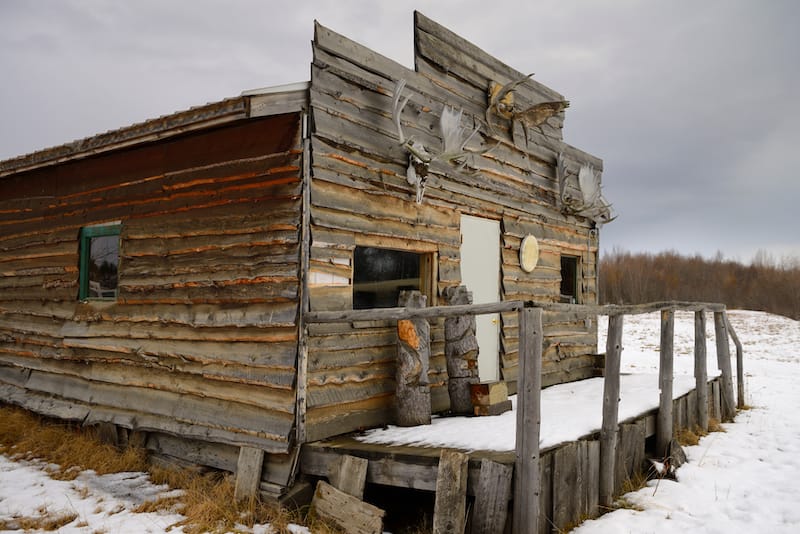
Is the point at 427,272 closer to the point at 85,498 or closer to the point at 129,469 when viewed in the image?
the point at 129,469

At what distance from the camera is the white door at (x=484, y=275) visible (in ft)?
26.2

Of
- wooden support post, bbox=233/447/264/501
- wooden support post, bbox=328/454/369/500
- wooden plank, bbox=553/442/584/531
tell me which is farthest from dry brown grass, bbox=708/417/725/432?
wooden support post, bbox=233/447/264/501

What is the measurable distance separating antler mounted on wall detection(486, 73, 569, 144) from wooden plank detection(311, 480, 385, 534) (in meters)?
5.68

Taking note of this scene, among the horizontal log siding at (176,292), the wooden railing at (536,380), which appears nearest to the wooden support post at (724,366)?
the wooden railing at (536,380)

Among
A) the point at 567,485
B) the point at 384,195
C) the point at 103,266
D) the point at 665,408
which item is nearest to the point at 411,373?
the point at 567,485

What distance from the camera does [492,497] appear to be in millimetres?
4535

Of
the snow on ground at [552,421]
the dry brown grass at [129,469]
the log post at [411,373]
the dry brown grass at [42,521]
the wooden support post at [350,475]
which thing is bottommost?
the dry brown grass at [42,521]

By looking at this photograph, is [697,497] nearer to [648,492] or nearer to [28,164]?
[648,492]

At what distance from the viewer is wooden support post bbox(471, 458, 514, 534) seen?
452 cm

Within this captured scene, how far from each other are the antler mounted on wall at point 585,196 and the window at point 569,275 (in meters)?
0.92

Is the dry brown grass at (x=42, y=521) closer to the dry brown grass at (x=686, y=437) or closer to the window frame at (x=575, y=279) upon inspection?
the dry brown grass at (x=686, y=437)

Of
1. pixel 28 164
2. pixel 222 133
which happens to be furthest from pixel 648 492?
pixel 28 164

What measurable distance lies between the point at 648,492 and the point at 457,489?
8.73 feet

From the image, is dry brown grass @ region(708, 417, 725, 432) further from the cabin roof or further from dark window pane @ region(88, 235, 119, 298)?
dark window pane @ region(88, 235, 119, 298)
